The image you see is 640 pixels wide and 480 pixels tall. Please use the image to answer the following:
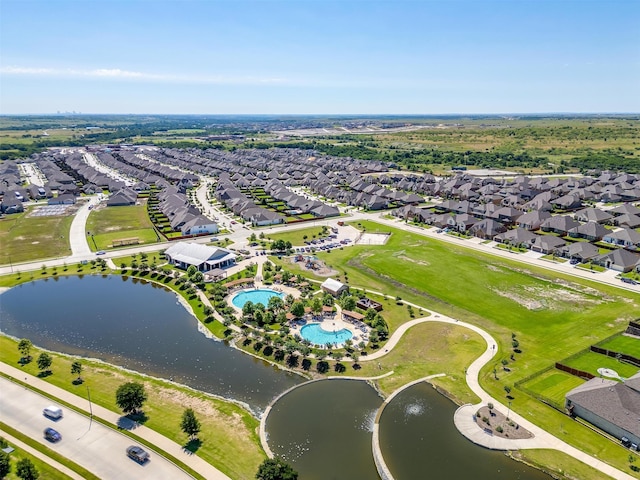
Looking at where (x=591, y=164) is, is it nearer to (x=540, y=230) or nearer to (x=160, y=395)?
(x=540, y=230)

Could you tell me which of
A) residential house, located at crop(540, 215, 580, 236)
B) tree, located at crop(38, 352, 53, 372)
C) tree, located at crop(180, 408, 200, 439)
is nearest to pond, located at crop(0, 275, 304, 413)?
→ tree, located at crop(38, 352, 53, 372)

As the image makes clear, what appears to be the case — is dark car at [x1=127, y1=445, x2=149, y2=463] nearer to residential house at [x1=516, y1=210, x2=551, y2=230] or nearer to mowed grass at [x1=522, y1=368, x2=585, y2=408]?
mowed grass at [x1=522, y1=368, x2=585, y2=408]

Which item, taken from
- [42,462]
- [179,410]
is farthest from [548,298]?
[42,462]

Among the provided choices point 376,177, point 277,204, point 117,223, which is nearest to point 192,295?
point 117,223

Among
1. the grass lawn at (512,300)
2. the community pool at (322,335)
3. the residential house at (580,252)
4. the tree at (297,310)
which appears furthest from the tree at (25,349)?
the residential house at (580,252)

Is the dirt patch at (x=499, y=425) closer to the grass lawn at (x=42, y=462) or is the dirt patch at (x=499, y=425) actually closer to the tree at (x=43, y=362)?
the grass lawn at (x=42, y=462)

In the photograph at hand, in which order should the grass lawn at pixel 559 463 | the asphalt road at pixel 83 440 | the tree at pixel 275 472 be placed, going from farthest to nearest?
the grass lawn at pixel 559 463, the asphalt road at pixel 83 440, the tree at pixel 275 472
